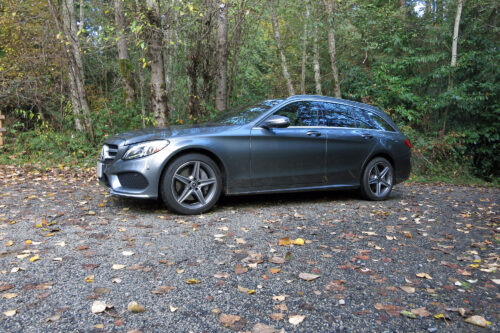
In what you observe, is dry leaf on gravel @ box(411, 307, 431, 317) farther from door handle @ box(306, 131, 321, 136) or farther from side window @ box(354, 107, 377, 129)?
side window @ box(354, 107, 377, 129)

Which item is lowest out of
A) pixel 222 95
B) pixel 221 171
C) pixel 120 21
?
pixel 221 171

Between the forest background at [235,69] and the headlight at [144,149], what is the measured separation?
3.83m

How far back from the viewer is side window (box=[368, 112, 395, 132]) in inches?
254

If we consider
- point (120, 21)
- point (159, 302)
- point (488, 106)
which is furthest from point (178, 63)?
point (488, 106)

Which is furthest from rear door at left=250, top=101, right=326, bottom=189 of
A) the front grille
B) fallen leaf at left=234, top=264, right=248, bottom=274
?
fallen leaf at left=234, top=264, right=248, bottom=274

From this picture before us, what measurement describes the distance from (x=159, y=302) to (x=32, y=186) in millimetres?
5234

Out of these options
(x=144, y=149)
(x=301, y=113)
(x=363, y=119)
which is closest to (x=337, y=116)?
(x=363, y=119)

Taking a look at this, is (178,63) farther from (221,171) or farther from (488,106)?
(488,106)

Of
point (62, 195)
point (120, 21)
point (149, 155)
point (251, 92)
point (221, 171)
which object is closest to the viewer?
point (149, 155)

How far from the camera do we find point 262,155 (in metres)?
5.12

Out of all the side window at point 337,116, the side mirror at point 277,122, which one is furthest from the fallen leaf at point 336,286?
the side window at point 337,116

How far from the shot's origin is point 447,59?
1417 cm

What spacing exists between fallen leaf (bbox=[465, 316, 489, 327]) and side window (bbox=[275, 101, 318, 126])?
11.8ft

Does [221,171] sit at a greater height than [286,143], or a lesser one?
lesser
